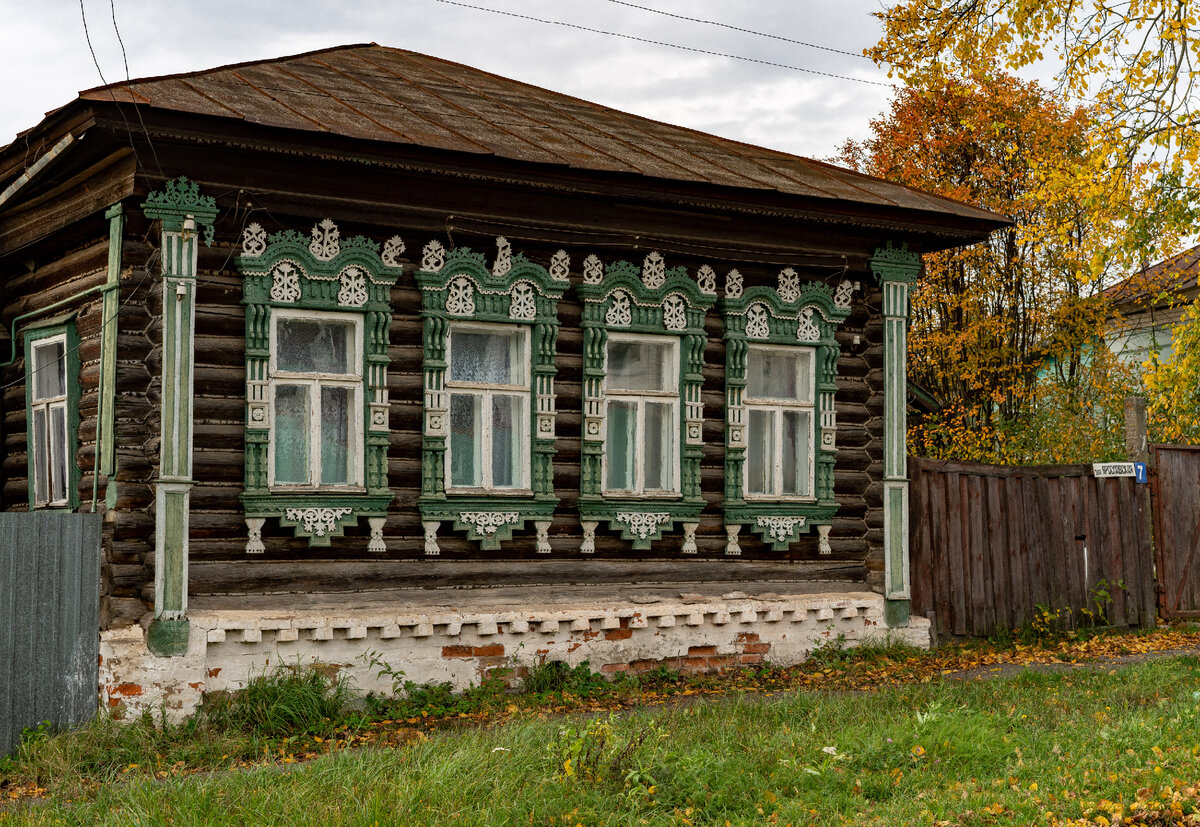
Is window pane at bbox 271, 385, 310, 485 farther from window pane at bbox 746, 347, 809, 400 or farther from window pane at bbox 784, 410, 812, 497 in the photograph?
window pane at bbox 784, 410, 812, 497

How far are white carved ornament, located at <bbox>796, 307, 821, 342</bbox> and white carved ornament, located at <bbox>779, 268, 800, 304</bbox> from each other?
165mm

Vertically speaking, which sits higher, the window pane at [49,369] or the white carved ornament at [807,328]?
the white carved ornament at [807,328]

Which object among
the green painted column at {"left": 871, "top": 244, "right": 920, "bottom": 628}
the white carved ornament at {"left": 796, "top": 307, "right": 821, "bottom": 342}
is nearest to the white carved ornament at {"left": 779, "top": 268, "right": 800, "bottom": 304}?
the white carved ornament at {"left": 796, "top": 307, "right": 821, "bottom": 342}

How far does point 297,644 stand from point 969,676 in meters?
5.18

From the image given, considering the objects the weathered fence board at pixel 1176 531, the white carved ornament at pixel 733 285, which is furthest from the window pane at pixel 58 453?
the weathered fence board at pixel 1176 531

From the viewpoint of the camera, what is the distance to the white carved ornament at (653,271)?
9.95 metres

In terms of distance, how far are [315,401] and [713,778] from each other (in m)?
4.19

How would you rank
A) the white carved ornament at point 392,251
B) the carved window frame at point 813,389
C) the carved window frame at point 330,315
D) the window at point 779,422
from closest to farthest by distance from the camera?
the carved window frame at point 330,315
the white carved ornament at point 392,251
the carved window frame at point 813,389
the window at point 779,422

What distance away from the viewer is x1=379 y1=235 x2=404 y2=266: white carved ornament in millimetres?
8945

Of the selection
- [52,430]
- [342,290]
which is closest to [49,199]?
[52,430]

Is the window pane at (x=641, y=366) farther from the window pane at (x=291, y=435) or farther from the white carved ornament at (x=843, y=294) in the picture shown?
the window pane at (x=291, y=435)

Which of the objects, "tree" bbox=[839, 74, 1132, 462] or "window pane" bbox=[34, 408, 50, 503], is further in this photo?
"tree" bbox=[839, 74, 1132, 462]

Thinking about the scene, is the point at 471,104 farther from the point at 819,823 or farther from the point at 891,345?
the point at 819,823

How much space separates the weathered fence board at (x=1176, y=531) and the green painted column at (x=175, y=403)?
30.2ft
